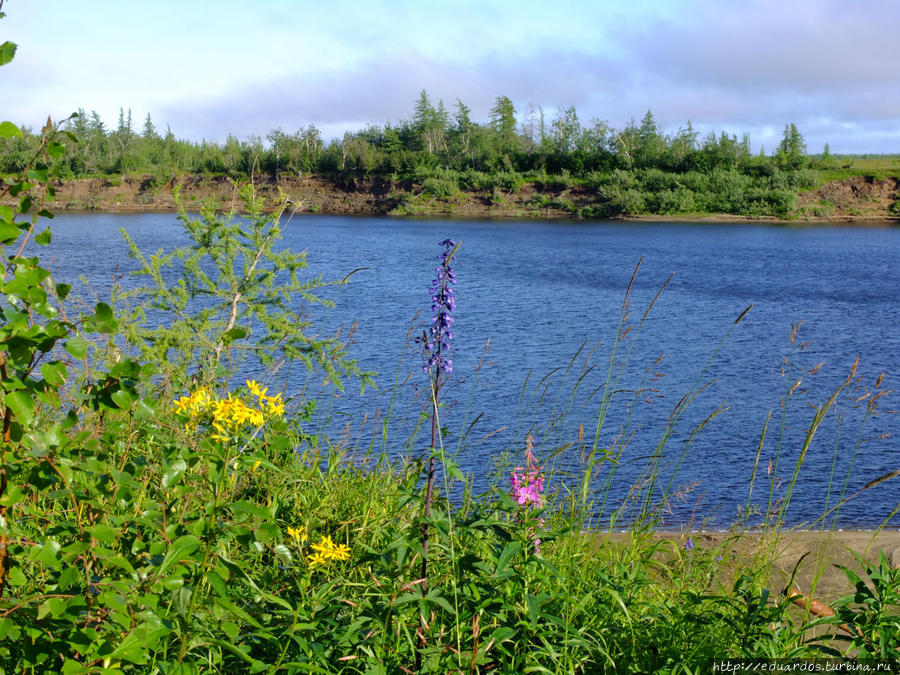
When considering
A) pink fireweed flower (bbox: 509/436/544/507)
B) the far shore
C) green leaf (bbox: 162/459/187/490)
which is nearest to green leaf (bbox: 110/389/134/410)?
green leaf (bbox: 162/459/187/490)

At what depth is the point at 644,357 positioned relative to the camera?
15047 mm

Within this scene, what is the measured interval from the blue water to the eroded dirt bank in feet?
77.4

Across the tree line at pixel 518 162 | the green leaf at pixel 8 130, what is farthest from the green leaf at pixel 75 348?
the tree line at pixel 518 162

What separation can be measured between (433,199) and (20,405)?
69676 millimetres

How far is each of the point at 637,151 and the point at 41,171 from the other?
265 feet

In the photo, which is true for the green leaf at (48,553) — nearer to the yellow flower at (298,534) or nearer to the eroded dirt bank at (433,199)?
the yellow flower at (298,534)

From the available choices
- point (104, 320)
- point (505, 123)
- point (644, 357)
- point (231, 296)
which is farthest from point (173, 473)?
point (505, 123)

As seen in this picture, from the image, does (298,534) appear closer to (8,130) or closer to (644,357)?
(8,130)

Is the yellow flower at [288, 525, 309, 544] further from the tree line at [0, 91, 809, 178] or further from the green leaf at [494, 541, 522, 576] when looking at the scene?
the tree line at [0, 91, 809, 178]

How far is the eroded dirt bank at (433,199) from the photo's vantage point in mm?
61719

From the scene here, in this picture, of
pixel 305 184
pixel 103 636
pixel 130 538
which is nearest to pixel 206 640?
pixel 103 636

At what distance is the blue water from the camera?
8609mm

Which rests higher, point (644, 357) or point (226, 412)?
point (226, 412)

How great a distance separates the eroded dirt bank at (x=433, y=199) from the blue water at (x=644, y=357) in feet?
77.4
